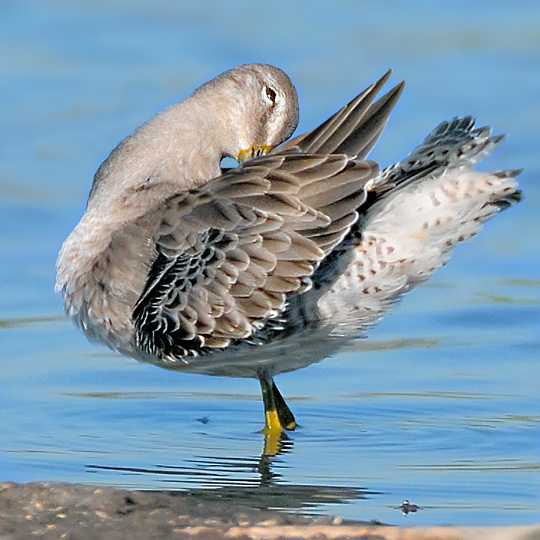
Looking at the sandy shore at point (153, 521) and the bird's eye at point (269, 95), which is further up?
the bird's eye at point (269, 95)

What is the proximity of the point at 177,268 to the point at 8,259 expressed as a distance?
3.36 metres

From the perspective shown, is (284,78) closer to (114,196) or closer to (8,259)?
(114,196)

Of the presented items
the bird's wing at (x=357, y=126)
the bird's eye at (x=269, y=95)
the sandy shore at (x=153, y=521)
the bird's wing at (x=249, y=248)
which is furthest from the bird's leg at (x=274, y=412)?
the sandy shore at (x=153, y=521)

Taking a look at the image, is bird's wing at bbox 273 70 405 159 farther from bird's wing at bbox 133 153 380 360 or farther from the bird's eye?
the bird's eye

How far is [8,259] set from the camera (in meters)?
10.0

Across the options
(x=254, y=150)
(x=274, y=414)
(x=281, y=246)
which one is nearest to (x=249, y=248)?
(x=281, y=246)

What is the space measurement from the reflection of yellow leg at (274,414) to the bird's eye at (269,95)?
4.32ft

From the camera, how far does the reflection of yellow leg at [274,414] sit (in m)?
7.33

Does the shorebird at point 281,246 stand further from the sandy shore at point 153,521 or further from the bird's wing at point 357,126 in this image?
the sandy shore at point 153,521

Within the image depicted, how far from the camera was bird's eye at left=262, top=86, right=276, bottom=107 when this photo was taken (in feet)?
25.3

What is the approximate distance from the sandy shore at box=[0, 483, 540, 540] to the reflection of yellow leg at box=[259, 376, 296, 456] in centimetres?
156

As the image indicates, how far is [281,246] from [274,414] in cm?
101

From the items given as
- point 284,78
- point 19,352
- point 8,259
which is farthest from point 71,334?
point 284,78

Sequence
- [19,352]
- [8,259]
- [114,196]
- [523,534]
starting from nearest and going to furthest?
[523,534] → [114,196] → [19,352] → [8,259]
